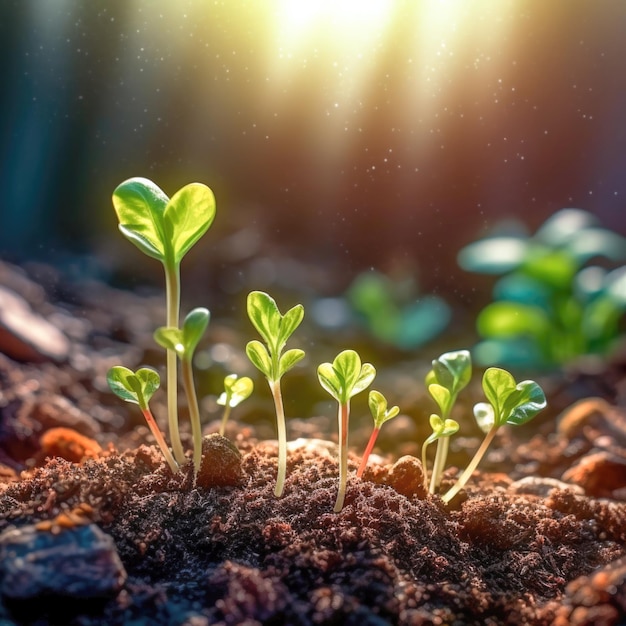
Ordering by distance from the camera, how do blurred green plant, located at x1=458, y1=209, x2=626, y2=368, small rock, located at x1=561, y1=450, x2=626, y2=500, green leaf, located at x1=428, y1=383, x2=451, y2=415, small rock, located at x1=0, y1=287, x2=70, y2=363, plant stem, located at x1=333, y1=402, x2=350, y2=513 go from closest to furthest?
plant stem, located at x1=333, y1=402, x2=350, y2=513
green leaf, located at x1=428, y1=383, x2=451, y2=415
small rock, located at x1=561, y1=450, x2=626, y2=500
small rock, located at x1=0, y1=287, x2=70, y2=363
blurred green plant, located at x1=458, y1=209, x2=626, y2=368

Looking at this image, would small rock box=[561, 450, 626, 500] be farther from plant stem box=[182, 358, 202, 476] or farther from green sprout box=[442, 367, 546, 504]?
plant stem box=[182, 358, 202, 476]

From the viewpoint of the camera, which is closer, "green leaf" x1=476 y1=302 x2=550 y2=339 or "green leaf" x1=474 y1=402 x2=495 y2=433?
"green leaf" x1=474 y1=402 x2=495 y2=433

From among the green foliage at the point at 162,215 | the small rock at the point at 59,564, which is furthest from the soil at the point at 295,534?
the green foliage at the point at 162,215

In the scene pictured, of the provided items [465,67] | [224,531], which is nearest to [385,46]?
[465,67]

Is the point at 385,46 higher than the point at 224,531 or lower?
higher

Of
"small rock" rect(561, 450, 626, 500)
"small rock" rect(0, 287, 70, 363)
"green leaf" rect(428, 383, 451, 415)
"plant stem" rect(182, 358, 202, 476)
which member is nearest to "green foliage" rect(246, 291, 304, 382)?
"plant stem" rect(182, 358, 202, 476)

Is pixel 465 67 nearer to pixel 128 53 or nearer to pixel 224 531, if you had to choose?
pixel 128 53

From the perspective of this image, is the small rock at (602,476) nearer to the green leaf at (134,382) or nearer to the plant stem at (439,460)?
the plant stem at (439,460)
